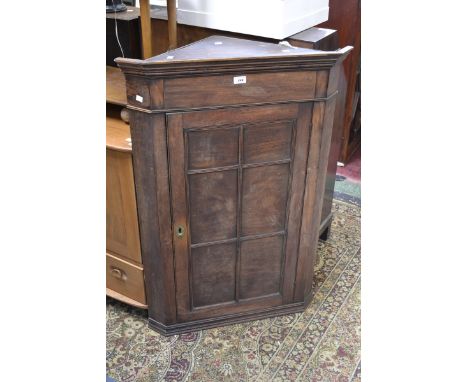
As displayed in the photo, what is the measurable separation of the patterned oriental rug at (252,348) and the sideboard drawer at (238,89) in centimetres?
98

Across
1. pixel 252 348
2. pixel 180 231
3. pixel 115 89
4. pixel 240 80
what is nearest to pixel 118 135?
pixel 115 89

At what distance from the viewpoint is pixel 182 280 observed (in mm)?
1795

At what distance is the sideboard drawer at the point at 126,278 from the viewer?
1.87 metres

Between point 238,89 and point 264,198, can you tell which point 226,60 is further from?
point 264,198

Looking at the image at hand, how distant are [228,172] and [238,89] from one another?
0.30 m

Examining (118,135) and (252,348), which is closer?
(118,135)

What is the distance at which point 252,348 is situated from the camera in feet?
6.09

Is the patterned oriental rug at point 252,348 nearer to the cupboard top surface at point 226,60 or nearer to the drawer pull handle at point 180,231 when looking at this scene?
the drawer pull handle at point 180,231

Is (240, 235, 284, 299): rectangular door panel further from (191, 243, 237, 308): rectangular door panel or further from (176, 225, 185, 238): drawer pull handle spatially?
(176, 225, 185, 238): drawer pull handle

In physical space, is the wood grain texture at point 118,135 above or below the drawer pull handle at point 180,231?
above

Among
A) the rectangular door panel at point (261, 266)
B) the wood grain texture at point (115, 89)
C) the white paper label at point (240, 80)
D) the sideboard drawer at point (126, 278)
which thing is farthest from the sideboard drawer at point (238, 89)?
the sideboard drawer at point (126, 278)

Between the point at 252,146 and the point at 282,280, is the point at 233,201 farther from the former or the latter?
the point at 282,280

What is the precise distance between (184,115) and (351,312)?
1178 mm

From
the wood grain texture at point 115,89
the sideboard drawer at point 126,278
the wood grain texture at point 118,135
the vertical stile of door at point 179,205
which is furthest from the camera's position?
the sideboard drawer at point 126,278
